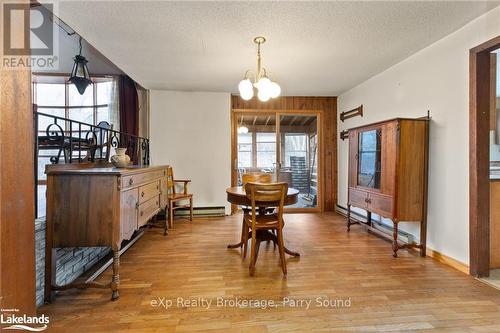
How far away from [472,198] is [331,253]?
1445 mm

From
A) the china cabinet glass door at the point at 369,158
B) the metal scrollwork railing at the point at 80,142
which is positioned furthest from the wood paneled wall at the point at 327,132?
the metal scrollwork railing at the point at 80,142

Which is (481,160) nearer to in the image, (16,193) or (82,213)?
(16,193)

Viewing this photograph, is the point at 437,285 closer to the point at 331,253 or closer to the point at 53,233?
the point at 331,253

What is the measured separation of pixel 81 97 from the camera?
486cm

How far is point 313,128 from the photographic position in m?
5.22

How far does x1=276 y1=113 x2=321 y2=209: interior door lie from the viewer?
5148 mm

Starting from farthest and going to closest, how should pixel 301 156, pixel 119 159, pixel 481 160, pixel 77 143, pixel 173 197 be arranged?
pixel 301 156 → pixel 173 197 → pixel 77 143 → pixel 119 159 → pixel 481 160

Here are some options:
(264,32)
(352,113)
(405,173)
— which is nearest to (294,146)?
(352,113)

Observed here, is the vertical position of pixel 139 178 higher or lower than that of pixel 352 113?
lower

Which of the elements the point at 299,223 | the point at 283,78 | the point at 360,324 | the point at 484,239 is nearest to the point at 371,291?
the point at 360,324

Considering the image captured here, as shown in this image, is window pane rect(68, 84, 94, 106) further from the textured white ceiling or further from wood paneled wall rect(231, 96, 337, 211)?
wood paneled wall rect(231, 96, 337, 211)

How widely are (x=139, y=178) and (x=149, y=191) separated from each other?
39 cm

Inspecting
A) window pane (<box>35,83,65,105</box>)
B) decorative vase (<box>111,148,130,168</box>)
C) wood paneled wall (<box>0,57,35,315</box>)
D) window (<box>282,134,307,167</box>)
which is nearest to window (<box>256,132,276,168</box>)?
window (<box>282,134,307,167</box>)

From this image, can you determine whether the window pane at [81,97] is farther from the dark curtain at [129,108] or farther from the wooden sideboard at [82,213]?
the wooden sideboard at [82,213]
